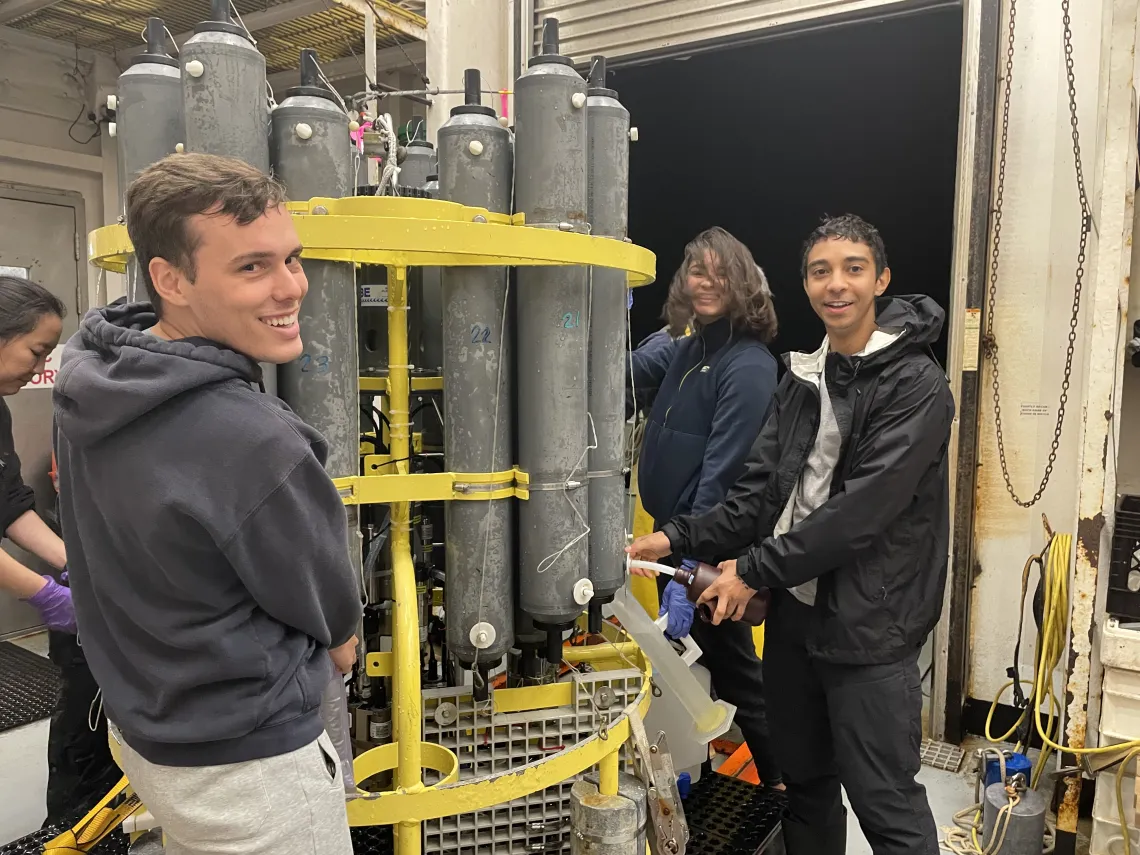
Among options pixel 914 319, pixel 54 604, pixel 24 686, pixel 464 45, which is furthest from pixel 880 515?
pixel 24 686

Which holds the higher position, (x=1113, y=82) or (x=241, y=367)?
(x=1113, y=82)

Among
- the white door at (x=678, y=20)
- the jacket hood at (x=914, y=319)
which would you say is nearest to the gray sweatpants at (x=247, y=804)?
the jacket hood at (x=914, y=319)

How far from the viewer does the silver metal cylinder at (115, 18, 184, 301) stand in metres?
1.35

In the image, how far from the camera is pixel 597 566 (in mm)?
1544

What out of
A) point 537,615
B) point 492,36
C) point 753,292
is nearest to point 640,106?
point 492,36

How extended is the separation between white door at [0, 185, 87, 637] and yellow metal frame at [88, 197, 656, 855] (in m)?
2.67

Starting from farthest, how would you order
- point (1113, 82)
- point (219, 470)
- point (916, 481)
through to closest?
1. point (1113, 82)
2. point (916, 481)
3. point (219, 470)

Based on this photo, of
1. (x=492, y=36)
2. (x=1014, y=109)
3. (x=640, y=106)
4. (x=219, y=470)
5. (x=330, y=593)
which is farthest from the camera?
(x=640, y=106)

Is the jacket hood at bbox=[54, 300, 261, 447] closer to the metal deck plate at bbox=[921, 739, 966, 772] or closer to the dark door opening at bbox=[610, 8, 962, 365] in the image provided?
the metal deck plate at bbox=[921, 739, 966, 772]

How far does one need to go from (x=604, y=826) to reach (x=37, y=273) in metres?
3.92

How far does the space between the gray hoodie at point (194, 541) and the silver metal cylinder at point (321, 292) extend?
0.36 metres

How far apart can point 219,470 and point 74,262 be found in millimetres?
3930

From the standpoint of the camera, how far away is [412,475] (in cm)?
140

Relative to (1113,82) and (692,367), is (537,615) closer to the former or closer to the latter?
(692,367)
